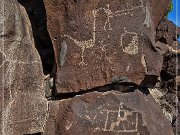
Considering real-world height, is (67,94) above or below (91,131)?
above

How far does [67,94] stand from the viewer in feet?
6.37

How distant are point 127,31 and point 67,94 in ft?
1.36

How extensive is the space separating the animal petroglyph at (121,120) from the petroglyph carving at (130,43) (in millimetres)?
255

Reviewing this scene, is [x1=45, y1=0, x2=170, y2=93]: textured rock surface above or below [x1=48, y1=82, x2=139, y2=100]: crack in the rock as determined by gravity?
above

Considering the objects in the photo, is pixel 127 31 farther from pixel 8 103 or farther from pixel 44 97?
pixel 8 103

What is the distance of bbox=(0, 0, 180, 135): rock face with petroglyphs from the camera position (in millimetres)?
1871

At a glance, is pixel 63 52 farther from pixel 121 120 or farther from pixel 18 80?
pixel 121 120

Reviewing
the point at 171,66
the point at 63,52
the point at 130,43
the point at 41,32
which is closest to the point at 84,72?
the point at 63,52

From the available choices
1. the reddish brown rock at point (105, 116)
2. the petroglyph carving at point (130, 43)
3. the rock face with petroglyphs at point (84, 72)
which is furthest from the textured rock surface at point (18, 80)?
the petroglyph carving at point (130, 43)

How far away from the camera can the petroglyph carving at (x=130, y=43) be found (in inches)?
74.8

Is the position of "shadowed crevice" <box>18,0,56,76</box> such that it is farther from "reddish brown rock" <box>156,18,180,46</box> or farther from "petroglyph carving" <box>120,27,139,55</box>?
"reddish brown rock" <box>156,18,180,46</box>

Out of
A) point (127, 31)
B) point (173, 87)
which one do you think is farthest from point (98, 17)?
point (173, 87)

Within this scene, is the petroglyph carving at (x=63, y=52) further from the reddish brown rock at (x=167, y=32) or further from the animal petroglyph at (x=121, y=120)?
the reddish brown rock at (x=167, y=32)

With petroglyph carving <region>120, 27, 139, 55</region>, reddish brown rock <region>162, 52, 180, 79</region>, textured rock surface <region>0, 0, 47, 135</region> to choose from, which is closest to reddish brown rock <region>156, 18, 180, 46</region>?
reddish brown rock <region>162, 52, 180, 79</region>
